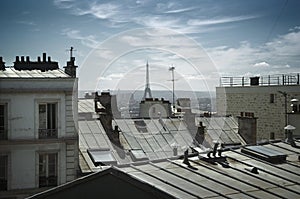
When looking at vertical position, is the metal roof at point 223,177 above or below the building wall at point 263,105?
below

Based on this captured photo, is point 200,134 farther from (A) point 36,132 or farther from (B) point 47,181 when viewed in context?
(A) point 36,132

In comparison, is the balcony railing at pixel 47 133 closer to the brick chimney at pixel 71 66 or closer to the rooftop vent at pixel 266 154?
the brick chimney at pixel 71 66

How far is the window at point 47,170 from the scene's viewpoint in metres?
14.3

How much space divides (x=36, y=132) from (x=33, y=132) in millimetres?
94

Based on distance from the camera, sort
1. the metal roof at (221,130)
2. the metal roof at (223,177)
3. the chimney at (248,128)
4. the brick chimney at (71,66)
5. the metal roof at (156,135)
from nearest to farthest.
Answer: the metal roof at (223,177) < the brick chimney at (71,66) < the metal roof at (156,135) < the metal roof at (221,130) < the chimney at (248,128)

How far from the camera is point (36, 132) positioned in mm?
14203

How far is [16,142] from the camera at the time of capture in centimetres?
1390

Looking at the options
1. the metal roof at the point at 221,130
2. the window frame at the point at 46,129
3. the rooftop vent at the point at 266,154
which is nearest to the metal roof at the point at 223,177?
the rooftop vent at the point at 266,154

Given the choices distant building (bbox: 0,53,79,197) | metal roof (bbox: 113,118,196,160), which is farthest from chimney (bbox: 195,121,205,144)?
distant building (bbox: 0,53,79,197)

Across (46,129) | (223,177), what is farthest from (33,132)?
(223,177)

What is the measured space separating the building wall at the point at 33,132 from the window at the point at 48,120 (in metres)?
0.15

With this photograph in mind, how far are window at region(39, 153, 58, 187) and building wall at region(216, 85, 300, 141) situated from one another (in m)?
12.1

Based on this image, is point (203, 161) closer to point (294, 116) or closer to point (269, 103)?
point (294, 116)

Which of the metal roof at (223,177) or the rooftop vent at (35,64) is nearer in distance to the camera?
the metal roof at (223,177)
